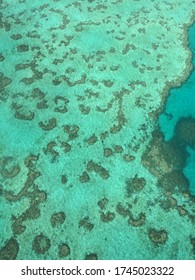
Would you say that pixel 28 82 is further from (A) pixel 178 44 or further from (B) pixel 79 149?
(A) pixel 178 44

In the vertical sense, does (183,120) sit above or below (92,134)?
above

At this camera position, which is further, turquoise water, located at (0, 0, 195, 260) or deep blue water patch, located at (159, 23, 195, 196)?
deep blue water patch, located at (159, 23, 195, 196)

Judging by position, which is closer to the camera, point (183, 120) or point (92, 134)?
point (92, 134)

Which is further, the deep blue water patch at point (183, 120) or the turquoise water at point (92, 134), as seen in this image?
the deep blue water patch at point (183, 120)

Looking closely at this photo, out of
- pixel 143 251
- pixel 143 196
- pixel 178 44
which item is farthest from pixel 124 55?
pixel 143 251
